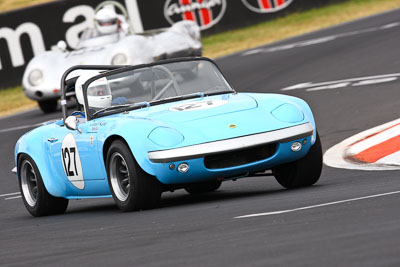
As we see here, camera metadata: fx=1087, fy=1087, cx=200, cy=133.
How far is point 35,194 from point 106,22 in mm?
11518

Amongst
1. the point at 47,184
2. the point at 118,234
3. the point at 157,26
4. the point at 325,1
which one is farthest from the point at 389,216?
the point at 325,1

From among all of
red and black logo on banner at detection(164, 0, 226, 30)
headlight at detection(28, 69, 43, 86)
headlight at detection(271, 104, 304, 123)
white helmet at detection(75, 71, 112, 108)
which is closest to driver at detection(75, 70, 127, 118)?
white helmet at detection(75, 71, 112, 108)

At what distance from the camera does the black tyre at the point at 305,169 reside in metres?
8.49

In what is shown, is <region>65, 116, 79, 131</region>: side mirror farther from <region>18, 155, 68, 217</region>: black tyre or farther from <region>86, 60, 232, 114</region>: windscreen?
<region>18, 155, 68, 217</region>: black tyre

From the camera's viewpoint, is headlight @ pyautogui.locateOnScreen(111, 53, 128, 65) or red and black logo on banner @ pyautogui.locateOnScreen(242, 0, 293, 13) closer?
headlight @ pyautogui.locateOnScreen(111, 53, 128, 65)

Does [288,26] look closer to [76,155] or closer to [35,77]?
[35,77]

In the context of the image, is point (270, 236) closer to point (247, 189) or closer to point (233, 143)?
point (233, 143)

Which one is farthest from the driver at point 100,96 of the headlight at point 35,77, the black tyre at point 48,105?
the black tyre at point 48,105

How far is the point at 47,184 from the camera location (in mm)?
9672

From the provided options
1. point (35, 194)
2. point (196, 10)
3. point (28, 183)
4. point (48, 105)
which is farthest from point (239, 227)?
point (196, 10)

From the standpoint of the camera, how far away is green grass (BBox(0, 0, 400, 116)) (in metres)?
27.7

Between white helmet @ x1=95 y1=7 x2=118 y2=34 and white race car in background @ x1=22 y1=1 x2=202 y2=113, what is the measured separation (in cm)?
10

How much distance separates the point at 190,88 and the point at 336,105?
6121 millimetres

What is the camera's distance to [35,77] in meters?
20.3
